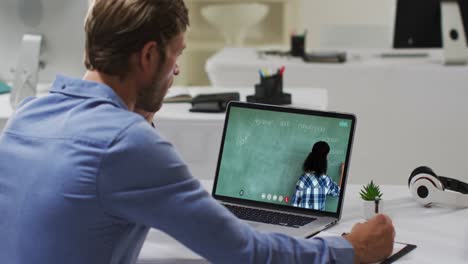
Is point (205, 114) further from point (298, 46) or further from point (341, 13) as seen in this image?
point (341, 13)

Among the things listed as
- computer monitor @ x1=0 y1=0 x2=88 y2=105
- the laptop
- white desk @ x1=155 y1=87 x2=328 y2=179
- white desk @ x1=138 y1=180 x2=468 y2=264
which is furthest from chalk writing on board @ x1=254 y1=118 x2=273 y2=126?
computer monitor @ x1=0 y1=0 x2=88 y2=105

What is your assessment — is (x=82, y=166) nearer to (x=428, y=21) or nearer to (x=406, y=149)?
(x=406, y=149)

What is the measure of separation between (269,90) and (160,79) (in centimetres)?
151

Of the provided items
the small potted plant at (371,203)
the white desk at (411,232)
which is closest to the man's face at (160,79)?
the white desk at (411,232)

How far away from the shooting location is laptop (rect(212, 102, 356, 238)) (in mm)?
1767

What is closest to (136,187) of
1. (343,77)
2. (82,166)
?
(82,166)

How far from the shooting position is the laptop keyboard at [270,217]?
1737 mm

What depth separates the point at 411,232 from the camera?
5.53ft

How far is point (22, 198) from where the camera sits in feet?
4.32

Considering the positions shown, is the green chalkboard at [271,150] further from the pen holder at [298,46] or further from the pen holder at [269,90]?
the pen holder at [298,46]

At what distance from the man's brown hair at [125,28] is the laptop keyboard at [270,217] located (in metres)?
0.54

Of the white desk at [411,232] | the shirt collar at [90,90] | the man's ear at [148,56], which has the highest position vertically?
the man's ear at [148,56]

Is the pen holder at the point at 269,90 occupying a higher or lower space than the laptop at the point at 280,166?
higher

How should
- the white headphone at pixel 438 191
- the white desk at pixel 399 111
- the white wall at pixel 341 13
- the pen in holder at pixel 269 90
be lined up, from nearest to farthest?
1. the white headphone at pixel 438 191
2. the pen in holder at pixel 269 90
3. the white desk at pixel 399 111
4. the white wall at pixel 341 13
